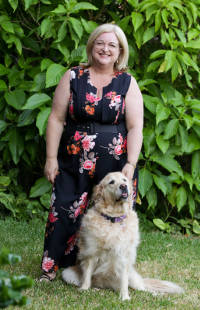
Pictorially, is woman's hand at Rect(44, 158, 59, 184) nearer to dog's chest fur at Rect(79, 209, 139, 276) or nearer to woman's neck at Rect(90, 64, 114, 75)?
dog's chest fur at Rect(79, 209, 139, 276)

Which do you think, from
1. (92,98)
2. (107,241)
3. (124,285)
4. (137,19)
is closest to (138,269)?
(124,285)

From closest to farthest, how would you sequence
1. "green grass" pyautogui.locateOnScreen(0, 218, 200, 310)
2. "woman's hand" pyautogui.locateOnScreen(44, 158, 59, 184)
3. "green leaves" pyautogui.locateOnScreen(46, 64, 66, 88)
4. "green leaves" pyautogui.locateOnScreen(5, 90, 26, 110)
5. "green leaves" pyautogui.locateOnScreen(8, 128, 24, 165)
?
"green grass" pyautogui.locateOnScreen(0, 218, 200, 310) < "woman's hand" pyautogui.locateOnScreen(44, 158, 59, 184) < "green leaves" pyautogui.locateOnScreen(46, 64, 66, 88) < "green leaves" pyautogui.locateOnScreen(5, 90, 26, 110) < "green leaves" pyautogui.locateOnScreen(8, 128, 24, 165)

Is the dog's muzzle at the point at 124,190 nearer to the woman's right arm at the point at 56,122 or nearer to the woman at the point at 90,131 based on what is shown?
the woman at the point at 90,131

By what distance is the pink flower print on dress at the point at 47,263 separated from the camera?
11.0 feet

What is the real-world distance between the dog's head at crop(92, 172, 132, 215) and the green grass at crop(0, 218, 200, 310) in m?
0.56

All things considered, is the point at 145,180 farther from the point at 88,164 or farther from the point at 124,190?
the point at 124,190

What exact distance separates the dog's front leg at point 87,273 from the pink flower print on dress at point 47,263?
316mm

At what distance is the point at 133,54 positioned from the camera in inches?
183

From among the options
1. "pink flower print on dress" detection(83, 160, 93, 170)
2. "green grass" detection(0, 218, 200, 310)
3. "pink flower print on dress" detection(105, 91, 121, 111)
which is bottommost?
"green grass" detection(0, 218, 200, 310)

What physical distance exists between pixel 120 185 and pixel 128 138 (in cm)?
42

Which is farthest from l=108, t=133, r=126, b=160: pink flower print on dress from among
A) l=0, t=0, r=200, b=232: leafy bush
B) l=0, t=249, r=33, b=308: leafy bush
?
l=0, t=249, r=33, b=308: leafy bush

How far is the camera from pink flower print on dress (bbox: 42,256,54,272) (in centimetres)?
337

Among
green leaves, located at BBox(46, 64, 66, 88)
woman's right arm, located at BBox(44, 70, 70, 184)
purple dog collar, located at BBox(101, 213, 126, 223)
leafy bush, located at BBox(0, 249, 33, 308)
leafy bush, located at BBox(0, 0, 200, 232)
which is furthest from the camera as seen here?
leafy bush, located at BBox(0, 0, 200, 232)

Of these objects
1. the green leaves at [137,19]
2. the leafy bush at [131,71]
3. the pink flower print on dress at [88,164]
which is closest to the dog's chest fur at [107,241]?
the pink flower print on dress at [88,164]
